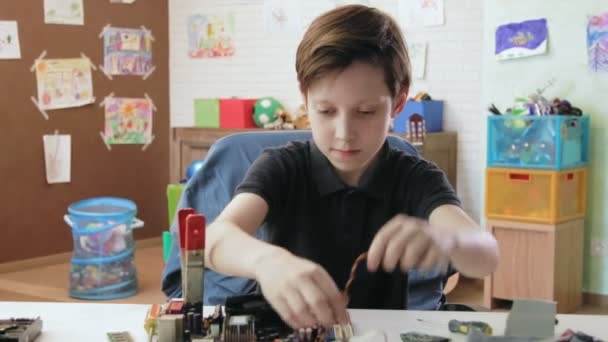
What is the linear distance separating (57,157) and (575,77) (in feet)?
8.57

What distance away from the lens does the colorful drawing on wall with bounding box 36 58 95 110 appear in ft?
13.3

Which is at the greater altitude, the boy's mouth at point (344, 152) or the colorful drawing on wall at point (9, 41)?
the colorful drawing on wall at point (9, 41)

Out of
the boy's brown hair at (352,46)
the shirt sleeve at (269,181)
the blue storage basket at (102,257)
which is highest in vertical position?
the boy's brown hair at (352,46)

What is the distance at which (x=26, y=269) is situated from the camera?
403cm

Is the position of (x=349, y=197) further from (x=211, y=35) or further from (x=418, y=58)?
(x=211, y=35)

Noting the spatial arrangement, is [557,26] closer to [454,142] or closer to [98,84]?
[454,142]

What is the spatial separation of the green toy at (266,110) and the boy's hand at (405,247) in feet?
10.9

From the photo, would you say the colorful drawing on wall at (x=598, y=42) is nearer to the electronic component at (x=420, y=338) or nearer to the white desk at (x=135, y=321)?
the white desk at (x=135, y=321)

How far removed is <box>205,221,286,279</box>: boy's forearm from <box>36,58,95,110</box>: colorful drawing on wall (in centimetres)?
320

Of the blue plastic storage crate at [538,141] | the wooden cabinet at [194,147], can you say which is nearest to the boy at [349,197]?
the blue plastic storage crate at [538,141]

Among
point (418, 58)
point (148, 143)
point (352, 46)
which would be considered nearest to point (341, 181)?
point (352, 46)

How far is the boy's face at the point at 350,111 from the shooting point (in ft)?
3.71

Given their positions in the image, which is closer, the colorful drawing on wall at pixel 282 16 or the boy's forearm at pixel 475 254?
the boy's forearm at pixel 475 254

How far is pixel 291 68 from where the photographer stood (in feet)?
14.0
